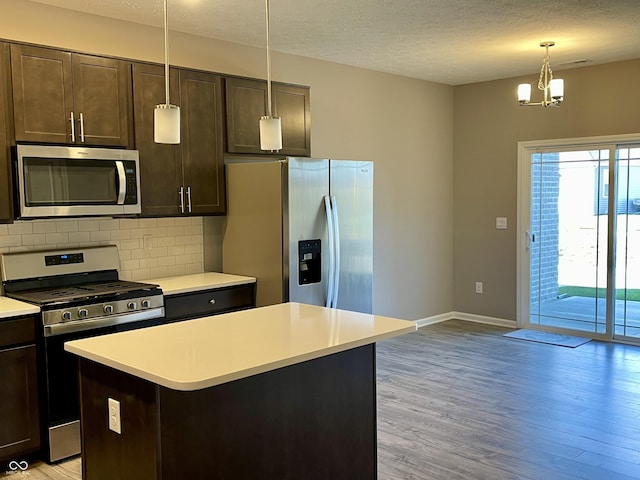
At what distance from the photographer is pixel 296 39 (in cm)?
469

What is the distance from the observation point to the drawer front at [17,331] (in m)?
3.14

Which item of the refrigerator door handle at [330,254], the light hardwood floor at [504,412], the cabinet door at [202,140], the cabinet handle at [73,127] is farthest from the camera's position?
the refrigerator door handle at [330,254]

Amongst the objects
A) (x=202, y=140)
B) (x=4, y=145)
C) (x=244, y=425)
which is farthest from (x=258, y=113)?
(x=244, y=425)

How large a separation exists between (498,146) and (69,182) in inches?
180

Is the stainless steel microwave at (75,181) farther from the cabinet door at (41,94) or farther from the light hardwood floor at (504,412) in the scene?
the light hardwood floor at (504,412)

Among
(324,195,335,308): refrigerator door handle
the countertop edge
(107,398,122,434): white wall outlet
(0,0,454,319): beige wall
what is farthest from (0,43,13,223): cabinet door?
(324,195,335,308): refrigerator door handle

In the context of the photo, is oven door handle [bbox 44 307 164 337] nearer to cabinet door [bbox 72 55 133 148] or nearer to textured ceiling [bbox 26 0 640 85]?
cabinet door [bbox 72 55 133 148]

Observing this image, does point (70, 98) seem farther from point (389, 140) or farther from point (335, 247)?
point (389, 140)

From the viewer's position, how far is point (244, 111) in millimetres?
4480

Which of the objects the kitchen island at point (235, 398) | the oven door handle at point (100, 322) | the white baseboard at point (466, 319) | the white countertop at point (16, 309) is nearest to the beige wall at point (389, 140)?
the white baseboard at point (466, 319)

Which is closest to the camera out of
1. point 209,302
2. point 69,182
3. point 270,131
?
point 270,131

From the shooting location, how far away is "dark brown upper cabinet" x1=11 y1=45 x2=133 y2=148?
3379 millimetres

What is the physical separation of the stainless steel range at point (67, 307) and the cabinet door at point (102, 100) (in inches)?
30.5

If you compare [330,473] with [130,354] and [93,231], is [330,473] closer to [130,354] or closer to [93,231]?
[130,354]
